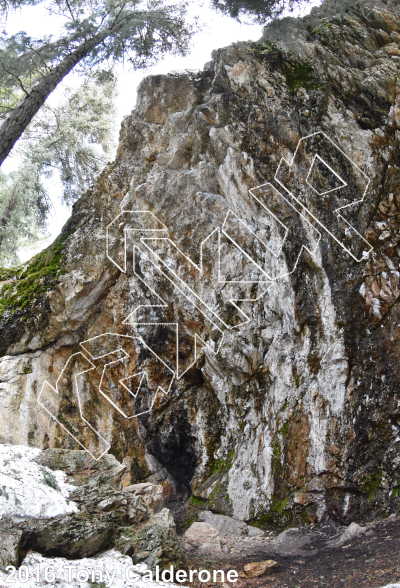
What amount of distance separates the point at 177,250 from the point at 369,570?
6.27m

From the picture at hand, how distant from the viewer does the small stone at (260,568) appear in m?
5.14

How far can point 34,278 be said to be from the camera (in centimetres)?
1008

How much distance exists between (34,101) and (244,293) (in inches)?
200

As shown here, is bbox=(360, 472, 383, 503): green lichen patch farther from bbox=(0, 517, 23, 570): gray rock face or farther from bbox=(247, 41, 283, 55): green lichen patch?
bbox=(247, 41, 283, 55): green lichen patch

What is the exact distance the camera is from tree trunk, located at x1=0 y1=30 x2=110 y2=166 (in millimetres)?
6988

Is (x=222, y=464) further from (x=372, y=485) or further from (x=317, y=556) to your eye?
(x=372, y=485)

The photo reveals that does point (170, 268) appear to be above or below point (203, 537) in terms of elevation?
above

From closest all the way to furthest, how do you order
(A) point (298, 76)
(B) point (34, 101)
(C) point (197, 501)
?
(B) point (34, 101) < (A) point (298, 76) < (C) point (197, 501)

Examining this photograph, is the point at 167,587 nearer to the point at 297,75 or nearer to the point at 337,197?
the point at 337,197

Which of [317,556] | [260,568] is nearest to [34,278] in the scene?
[260,568]

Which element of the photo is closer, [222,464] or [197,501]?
[197,501]

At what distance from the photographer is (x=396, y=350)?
602 centimetres

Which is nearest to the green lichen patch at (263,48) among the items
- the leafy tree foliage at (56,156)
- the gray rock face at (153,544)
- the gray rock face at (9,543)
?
the leafy tree foliage at (56,156)

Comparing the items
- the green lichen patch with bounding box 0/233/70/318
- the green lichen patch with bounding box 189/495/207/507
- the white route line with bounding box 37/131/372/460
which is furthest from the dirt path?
the green lichen patch with bounding box 0/233/70/318
